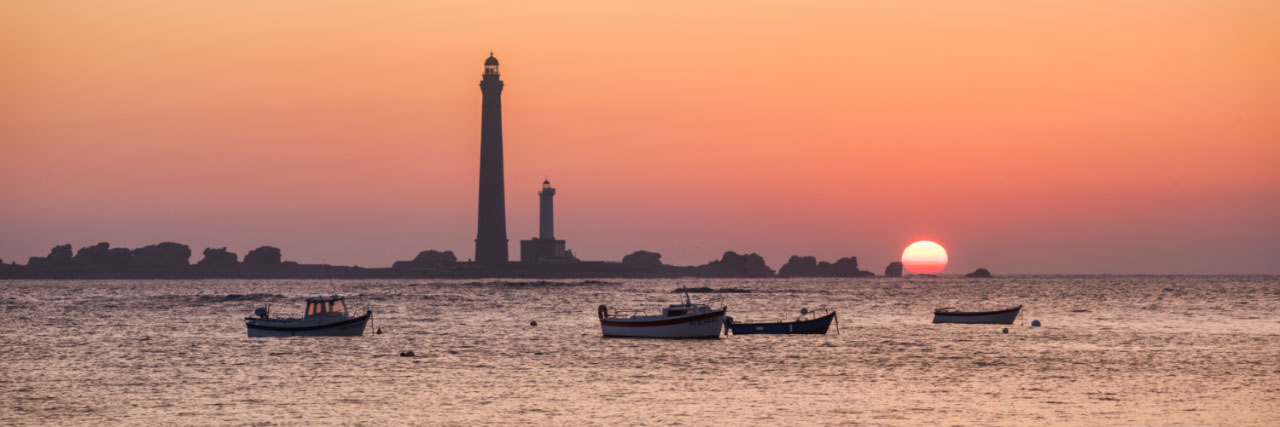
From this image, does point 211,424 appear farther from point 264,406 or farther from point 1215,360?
point 1215,360

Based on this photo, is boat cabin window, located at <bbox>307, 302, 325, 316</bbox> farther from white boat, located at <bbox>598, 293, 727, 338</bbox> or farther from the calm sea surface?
white boat, located at <bbox>598, 293, 727, 338</bbox>

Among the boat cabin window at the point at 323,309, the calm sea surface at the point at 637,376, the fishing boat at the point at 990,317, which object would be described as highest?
the boat cabin window at the point at 323,309

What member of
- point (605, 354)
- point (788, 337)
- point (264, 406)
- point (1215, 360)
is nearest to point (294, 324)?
point (605, 354)

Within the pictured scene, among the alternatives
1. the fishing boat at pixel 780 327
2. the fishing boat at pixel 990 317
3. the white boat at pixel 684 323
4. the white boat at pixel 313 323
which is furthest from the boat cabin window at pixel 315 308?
the fishing boat at pixel 990 317

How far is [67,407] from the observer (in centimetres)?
3906

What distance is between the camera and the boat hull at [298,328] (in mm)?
68688

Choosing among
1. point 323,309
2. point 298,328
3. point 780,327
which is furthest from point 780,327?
point 298,328

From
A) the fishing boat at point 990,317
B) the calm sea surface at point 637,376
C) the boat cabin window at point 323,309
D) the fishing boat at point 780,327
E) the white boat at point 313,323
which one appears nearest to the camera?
the calm sea surface at point 637,376

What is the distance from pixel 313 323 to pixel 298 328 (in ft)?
2.96

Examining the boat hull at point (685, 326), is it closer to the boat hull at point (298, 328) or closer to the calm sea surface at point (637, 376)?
the calm sea surface at point (637, 376)

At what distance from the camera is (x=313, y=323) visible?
68688mm

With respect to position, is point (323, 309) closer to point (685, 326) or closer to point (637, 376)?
point (685, 326)

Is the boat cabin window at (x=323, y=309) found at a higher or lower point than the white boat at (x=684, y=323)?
higher

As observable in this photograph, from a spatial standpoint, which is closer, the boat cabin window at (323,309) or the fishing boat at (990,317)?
the boat cabin window at (323,309)
